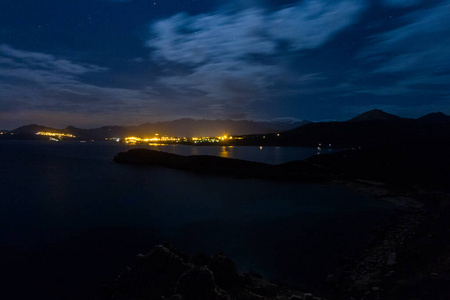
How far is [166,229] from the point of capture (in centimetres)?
2689

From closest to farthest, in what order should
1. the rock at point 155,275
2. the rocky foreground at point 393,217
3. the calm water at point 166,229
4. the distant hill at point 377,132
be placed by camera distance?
the rock at point 155,275, the rocky foreground at point 393,217, the calm water at point 166,229, the distant hill at point 377,132

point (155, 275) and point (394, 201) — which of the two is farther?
point (394, 201)

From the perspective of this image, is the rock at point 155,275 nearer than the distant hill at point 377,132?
Yes

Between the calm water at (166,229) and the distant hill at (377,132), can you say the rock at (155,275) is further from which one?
the distant hill at (377,132)

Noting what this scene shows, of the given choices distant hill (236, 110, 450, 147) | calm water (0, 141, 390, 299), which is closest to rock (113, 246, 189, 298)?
calm water (0, 141, 390, 299)

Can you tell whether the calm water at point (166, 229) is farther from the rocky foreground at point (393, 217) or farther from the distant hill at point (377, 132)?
the distant hill at point (377, 132)

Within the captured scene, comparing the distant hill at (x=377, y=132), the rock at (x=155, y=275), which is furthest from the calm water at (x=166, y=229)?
the distant hill at (x=377, y=132)

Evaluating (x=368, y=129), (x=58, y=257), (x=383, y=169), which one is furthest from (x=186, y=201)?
(x=368, y=129)

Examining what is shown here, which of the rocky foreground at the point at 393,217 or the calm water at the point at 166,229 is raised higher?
the rocky foreground at the point at 393,217

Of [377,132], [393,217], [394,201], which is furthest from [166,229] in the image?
[377,132]

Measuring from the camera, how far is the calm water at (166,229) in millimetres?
17031

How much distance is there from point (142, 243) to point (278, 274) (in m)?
12.3

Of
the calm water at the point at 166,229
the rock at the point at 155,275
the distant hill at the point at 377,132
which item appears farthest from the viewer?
the distant hill at the point at 377,132

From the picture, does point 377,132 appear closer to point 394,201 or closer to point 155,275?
point 394,201
